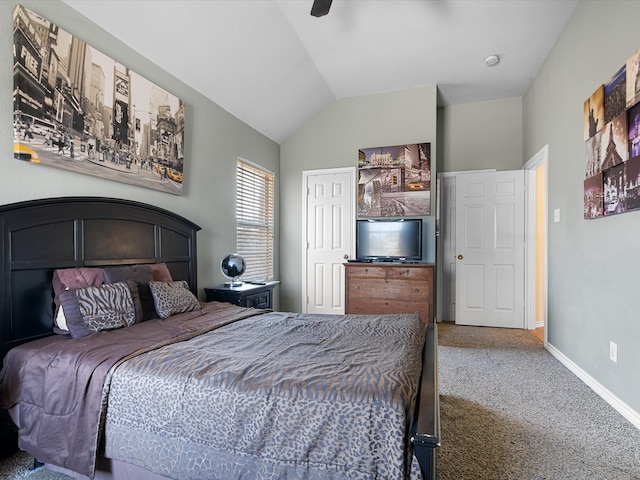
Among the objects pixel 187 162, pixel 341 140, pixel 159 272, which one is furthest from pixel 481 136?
pixel 159 272

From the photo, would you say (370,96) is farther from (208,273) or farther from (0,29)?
(0,29)

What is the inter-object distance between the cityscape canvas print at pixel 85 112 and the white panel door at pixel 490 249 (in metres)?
3.85

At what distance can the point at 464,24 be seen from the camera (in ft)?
10.8

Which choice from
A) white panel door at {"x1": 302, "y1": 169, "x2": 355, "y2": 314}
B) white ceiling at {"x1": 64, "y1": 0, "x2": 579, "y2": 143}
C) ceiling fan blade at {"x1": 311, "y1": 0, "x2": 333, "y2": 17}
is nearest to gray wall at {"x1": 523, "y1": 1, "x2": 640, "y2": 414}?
white ceiling at {"x1": 64, "y1": 0, "x2": 579, "y2": 143}

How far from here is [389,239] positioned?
4.39 m

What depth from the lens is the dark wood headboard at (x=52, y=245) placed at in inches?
72.4

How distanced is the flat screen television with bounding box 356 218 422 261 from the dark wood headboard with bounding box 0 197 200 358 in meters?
2.51

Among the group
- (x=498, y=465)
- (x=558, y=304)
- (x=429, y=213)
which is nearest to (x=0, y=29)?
(x=498, y=465)

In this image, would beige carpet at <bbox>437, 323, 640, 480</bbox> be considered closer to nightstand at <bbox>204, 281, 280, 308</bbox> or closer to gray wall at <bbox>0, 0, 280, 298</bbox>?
nightstand at <bbox>204, 281, 280, 308</bbox>

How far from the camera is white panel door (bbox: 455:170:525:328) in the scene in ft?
15.0

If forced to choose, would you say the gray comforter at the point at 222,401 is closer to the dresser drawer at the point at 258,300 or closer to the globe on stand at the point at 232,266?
the dresser drawer at the point at 258,300

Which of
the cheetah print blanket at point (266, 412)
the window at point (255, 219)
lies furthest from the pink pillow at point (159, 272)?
the window at point (255, 219)

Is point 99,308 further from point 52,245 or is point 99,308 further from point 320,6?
point 320,6

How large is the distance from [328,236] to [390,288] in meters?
1.36
